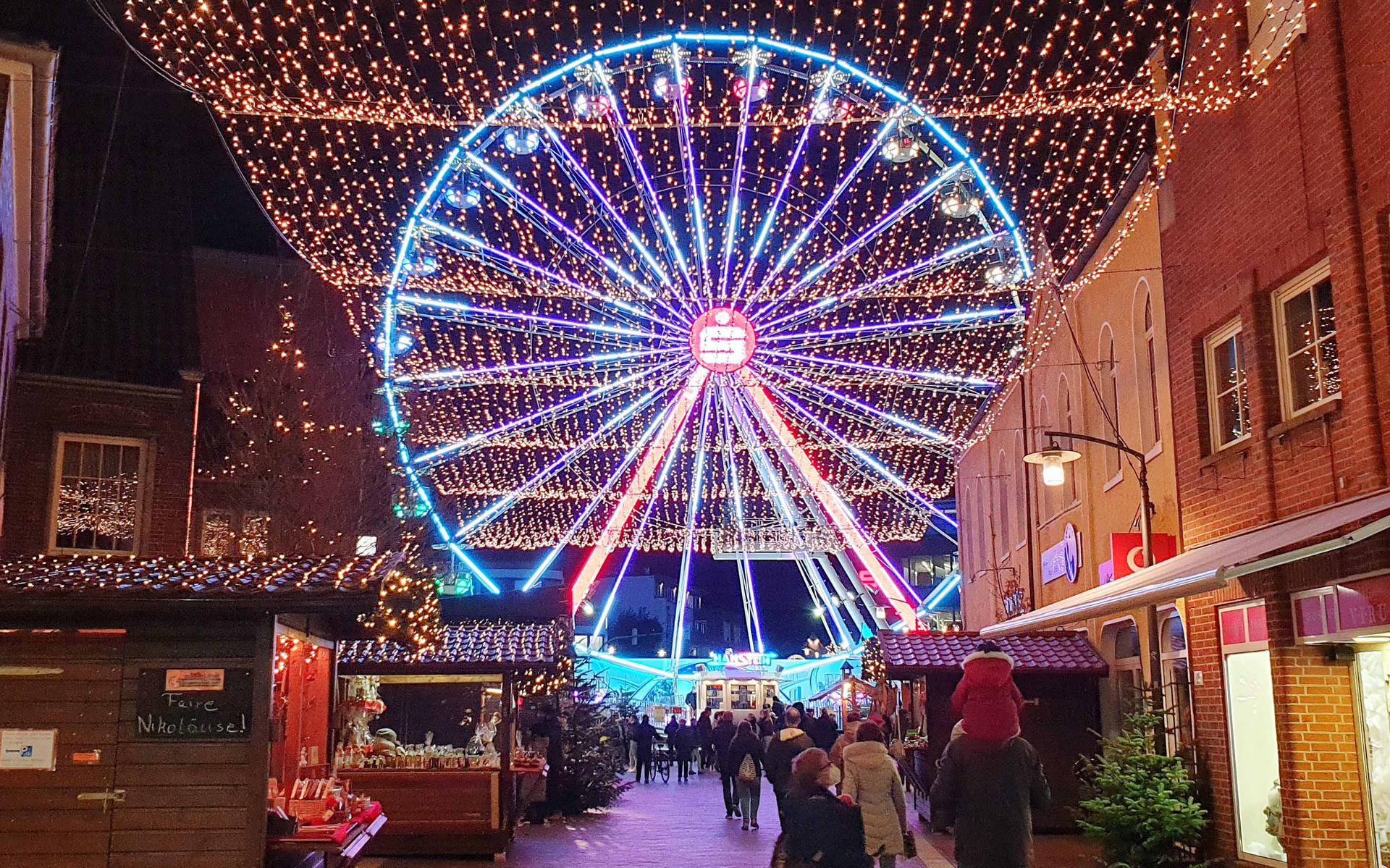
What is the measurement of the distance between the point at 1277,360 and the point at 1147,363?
3934 millimetres

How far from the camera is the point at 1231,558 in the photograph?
363 inches

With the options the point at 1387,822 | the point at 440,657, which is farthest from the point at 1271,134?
the point at 440,657

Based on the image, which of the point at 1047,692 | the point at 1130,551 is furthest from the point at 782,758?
the point at 1130,551

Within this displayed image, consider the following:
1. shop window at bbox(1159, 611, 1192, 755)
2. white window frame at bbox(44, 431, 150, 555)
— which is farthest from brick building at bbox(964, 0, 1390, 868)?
white window frame at bbox(44, 431, 150, 555)

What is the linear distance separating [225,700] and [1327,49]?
9264 millimetres

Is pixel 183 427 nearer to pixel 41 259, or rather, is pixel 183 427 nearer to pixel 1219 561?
pixel 41 259

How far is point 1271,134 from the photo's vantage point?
10.8 metres

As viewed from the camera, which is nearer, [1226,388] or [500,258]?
[1226,388]

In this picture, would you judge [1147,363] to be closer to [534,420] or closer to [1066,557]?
[1066,557]

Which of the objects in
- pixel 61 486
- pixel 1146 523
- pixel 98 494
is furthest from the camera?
pixel 98 494

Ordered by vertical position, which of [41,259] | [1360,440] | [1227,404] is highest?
[41,259]

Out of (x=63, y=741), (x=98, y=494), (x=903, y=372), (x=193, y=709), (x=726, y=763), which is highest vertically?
(x=903, y=372)

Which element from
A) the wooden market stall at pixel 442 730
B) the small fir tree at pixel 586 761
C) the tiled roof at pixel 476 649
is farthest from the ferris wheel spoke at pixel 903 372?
the small fir tree at pixel 586 761

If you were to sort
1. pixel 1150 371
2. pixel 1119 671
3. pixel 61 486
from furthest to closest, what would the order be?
pixel 61 486, pixel 1119 671, pixel 1150 371
